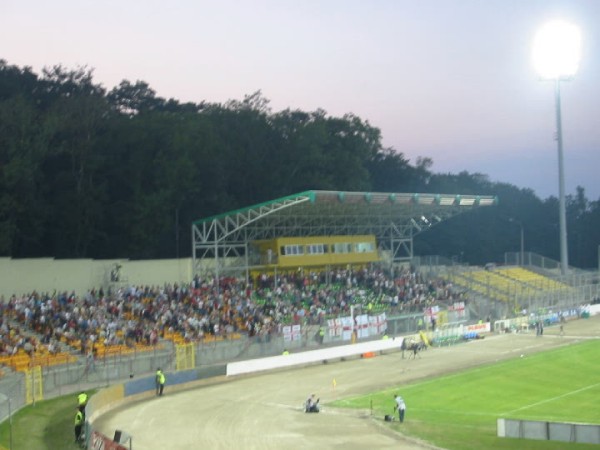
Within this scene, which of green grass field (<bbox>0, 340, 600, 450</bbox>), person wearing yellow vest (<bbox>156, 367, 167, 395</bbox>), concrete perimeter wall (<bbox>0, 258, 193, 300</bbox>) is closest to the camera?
green grass field (<bbox>0, 340, 600, 450</bbox>)

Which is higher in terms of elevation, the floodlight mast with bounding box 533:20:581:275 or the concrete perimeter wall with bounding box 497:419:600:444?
the floodlight mast with bounding box 533:20:581:275

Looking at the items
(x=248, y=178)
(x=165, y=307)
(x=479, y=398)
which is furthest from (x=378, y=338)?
(x=248, y=178)

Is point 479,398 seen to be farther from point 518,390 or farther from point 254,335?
point 254,335

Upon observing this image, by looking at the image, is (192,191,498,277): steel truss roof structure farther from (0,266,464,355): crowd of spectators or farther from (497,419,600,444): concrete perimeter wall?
(497,419,600,444): concrete perimeter wall

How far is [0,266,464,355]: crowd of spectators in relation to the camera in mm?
41438

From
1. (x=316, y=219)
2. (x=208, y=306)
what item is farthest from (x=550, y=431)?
(x=316, y=219)

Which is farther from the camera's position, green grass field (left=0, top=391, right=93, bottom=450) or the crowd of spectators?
the crowd of spectators

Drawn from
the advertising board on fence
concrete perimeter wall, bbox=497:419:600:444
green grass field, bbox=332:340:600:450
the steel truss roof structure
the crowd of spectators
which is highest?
the steel truss roof structure

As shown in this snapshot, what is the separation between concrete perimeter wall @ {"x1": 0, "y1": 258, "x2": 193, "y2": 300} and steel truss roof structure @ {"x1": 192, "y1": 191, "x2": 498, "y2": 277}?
86.5 inches

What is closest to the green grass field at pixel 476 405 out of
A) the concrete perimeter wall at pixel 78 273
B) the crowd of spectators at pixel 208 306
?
the crowd of spectators at pixel 208 306

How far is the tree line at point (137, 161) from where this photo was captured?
54.6 metres

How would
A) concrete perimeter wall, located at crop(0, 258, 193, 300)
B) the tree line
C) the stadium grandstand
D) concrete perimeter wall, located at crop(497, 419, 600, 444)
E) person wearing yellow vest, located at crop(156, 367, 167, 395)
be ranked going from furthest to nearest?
the tree line → concrete perimeter wall, located at crop(0, 258, 193, 300) → the stadium grandstand → person wearing yellow vest, located at crop(156, 367, 167, 395) → concrete perimeter wall, located at crop(497, 419, 600, 444)

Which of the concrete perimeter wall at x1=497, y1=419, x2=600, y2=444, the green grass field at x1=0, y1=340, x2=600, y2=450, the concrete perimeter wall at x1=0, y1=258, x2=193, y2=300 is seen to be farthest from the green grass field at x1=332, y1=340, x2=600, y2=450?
the concrete perimeter wall at x1=0, y1=258, x2=193, y2=300

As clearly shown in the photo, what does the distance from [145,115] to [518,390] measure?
3997 cm
